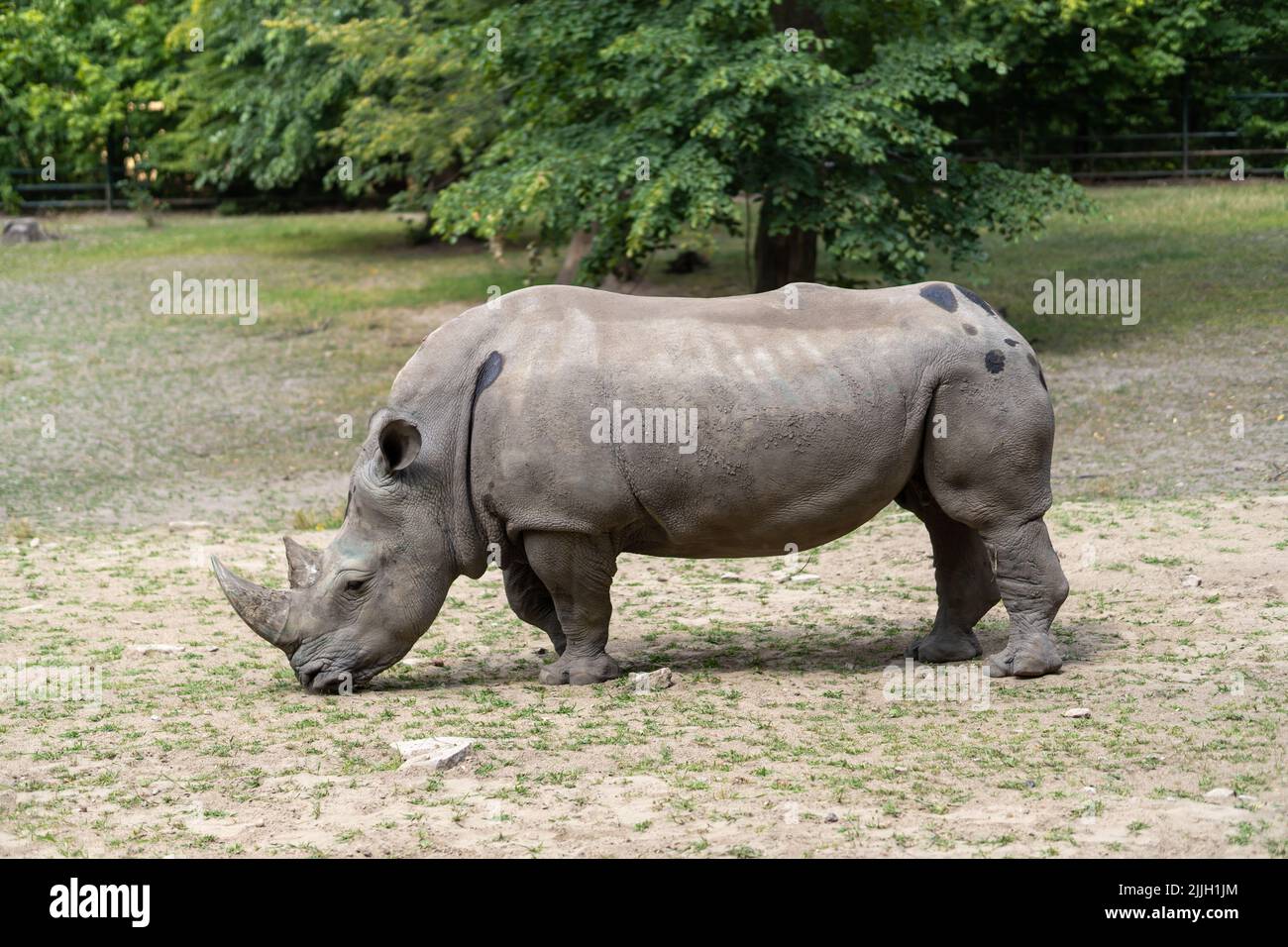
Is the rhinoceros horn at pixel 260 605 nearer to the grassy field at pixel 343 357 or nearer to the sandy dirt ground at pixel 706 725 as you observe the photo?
the sandy dirt ground at pixel 706 725

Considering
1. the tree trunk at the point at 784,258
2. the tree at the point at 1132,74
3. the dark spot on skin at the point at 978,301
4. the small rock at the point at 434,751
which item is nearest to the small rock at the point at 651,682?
the small rock at the point at 434,751

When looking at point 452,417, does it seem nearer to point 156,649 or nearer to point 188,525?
point 156,649

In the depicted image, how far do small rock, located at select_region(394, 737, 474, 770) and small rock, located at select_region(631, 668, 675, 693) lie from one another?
1.29 metres

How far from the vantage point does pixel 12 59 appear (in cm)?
3603

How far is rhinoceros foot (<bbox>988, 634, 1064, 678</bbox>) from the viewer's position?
841 cm

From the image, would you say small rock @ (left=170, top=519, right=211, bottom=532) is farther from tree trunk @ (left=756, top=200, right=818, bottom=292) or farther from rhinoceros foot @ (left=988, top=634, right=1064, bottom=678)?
tree trunk @ (left=756, top=200, right=818, bottom=292)

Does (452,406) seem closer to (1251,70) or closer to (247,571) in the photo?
(247,571)

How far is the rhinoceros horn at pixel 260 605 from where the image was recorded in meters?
8.50

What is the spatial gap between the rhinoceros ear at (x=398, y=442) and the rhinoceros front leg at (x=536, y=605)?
1018 mm

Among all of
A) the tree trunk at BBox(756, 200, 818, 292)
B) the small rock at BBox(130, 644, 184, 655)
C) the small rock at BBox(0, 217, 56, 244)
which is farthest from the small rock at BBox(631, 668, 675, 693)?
the small rock at BBox(0, 217, 56, 244)

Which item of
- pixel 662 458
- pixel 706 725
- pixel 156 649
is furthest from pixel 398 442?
pixel 156 649

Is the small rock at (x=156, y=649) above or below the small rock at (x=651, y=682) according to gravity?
below

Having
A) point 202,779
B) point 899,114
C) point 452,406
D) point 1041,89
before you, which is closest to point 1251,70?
point 1041,89

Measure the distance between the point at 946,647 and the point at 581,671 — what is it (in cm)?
195
